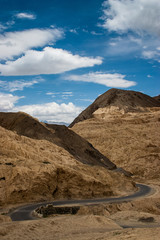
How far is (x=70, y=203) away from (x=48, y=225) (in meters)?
12.9

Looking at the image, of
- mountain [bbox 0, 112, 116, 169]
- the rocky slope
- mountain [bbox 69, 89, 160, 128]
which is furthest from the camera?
mountain [bbox 69, 89, 160, 128]

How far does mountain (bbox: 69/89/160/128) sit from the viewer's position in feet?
402

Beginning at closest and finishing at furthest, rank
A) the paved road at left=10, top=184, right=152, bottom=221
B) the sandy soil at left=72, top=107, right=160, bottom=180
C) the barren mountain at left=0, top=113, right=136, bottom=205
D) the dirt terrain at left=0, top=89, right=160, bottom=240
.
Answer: the dirt terrain at left=0, top=89, right=160, bottom=240
the paved road at left=10, top=184, right=152, bottom=221
the barren mountain at left=0, top=113, right=136, bottom=205
the sandy soil at left=72, top=107, right=160, bottom=180

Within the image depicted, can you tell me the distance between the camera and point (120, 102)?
124938 mm

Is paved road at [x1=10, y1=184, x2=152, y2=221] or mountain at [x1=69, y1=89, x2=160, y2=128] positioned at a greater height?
mountain at [x1=69, y1=89, x2=160, y2=128]

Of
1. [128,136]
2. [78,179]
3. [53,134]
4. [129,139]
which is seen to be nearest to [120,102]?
[128,136]

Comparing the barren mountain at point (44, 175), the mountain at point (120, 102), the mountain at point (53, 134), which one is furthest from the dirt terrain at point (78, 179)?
the mountain at point (120, 102)

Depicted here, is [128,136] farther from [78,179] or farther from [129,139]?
[78,179]

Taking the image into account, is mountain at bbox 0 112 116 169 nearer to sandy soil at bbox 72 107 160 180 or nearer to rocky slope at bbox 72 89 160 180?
sandy soil at bbox 72 107 160 180

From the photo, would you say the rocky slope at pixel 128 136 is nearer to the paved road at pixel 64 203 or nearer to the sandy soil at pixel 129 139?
the sandy soil at pixel 129 139

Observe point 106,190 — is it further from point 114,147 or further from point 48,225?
point 114,147

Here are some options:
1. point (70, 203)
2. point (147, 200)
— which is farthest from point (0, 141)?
point (147, 200)

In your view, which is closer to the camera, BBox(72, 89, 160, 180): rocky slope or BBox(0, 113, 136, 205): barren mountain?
BBox(0, 113, 136, 205): barren mountain

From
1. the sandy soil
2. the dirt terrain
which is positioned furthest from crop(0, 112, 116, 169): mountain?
the sandy soil
